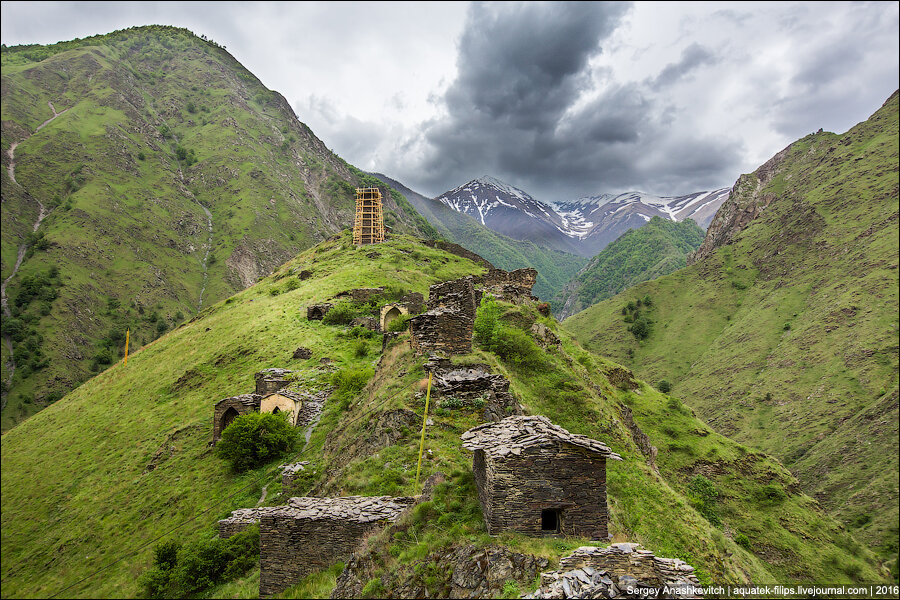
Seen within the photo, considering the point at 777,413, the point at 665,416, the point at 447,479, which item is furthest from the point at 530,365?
the point at 777,413

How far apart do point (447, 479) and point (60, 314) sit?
10557 centimetres

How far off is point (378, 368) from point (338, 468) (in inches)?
286

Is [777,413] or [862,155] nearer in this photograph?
[777,413]

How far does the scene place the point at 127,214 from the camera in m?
121

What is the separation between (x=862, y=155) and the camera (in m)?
114

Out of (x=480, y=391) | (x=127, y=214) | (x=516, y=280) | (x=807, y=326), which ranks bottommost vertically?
(x=480, y=391)

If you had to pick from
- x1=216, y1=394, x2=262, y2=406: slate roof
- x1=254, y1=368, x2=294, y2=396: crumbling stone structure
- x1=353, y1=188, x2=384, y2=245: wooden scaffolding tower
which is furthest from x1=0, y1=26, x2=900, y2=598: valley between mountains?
x1=353, y1=188, x2=384, y2=245: wooden scaffolding tower

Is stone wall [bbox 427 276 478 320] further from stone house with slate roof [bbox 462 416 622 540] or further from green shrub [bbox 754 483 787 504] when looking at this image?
green shrub [bbox 754 483 787 504]

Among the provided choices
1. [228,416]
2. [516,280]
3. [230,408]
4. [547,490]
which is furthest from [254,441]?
[516,280]

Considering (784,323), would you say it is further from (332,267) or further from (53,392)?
(53,392)

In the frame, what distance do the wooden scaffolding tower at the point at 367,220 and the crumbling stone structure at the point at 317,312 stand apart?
1957 inches

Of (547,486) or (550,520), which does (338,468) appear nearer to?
(550,520)

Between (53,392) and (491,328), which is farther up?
(491,328)

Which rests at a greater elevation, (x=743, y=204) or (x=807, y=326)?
(x=743, y=204)
